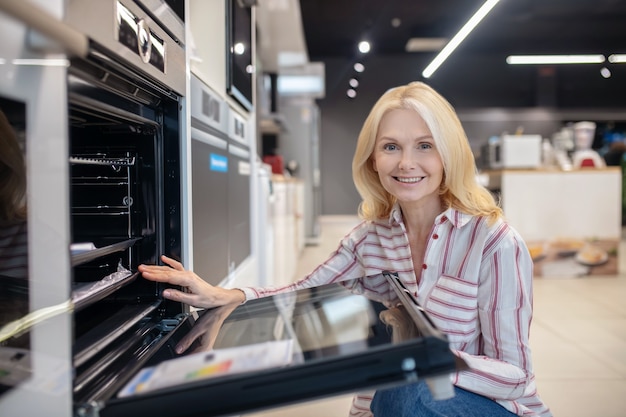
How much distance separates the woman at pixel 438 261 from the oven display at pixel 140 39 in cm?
43

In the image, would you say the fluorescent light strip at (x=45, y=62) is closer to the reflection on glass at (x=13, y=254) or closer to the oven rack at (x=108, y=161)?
the reflection on glass at (x=13, y=254)

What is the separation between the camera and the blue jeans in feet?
3.43

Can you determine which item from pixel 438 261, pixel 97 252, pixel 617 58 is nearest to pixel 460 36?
pixel 617 58

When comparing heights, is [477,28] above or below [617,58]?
above

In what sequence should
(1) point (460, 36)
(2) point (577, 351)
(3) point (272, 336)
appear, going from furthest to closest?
(1) point (460, 36) → (2) point (577, 351) → (3) point (272, 336)

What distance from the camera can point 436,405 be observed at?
105cm

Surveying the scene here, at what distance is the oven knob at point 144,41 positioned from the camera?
85 cm

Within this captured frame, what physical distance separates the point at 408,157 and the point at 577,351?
2046mm

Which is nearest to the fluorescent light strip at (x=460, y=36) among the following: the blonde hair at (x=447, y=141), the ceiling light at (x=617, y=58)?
the ceiling light at (x=617, y=58)

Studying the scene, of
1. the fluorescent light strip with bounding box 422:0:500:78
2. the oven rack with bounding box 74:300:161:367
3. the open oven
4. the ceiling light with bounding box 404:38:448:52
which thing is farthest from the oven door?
the ceiling light with bounding box 404:38:448:52

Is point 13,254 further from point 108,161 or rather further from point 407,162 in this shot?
point 407,162

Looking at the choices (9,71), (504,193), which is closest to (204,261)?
(9,71)

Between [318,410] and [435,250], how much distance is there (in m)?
1.06

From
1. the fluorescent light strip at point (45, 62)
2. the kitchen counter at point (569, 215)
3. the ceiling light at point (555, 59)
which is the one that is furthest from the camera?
the ceiling light at point (555, 59)
